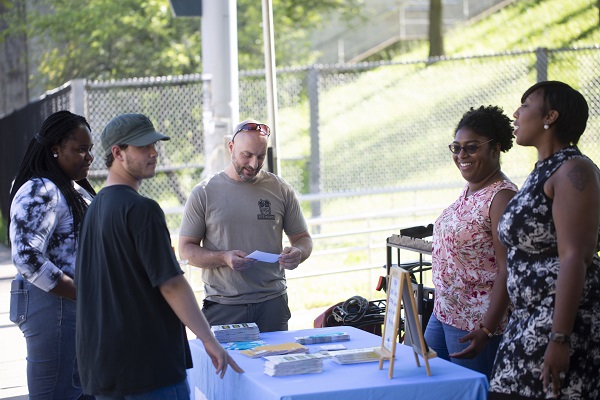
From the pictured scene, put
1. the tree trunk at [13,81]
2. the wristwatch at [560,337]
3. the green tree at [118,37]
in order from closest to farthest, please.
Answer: the wristwatch at [560,337] < the tree trunk at [13,81] < the green tree at [118,37]

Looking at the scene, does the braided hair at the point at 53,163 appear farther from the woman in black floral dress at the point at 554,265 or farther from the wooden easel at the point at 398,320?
the woman in black floral dress at the point at 554,265

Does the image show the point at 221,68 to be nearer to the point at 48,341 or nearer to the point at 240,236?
the point at 240,236

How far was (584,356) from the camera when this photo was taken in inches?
157

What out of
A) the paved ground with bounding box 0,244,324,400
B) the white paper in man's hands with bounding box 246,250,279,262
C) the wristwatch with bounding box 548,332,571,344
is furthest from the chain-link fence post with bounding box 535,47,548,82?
the wristwatch with bounding box 548,332,571,344

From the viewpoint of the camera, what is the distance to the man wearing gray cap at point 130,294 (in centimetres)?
400

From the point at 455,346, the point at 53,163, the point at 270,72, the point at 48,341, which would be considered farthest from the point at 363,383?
the point at 270,72

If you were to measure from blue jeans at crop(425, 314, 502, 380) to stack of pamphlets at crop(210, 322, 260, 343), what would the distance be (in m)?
0.99

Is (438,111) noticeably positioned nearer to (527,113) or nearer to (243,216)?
(243,216)

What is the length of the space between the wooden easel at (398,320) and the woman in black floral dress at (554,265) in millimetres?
455

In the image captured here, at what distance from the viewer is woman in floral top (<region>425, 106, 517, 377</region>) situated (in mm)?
4879

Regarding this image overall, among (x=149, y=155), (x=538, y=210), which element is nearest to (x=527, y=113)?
(x=538, y=210)

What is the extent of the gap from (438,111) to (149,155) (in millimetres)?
11711

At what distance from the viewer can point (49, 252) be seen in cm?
493

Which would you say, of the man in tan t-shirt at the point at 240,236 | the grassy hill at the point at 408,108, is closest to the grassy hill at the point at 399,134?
the grassy hill at the point at 408,108
